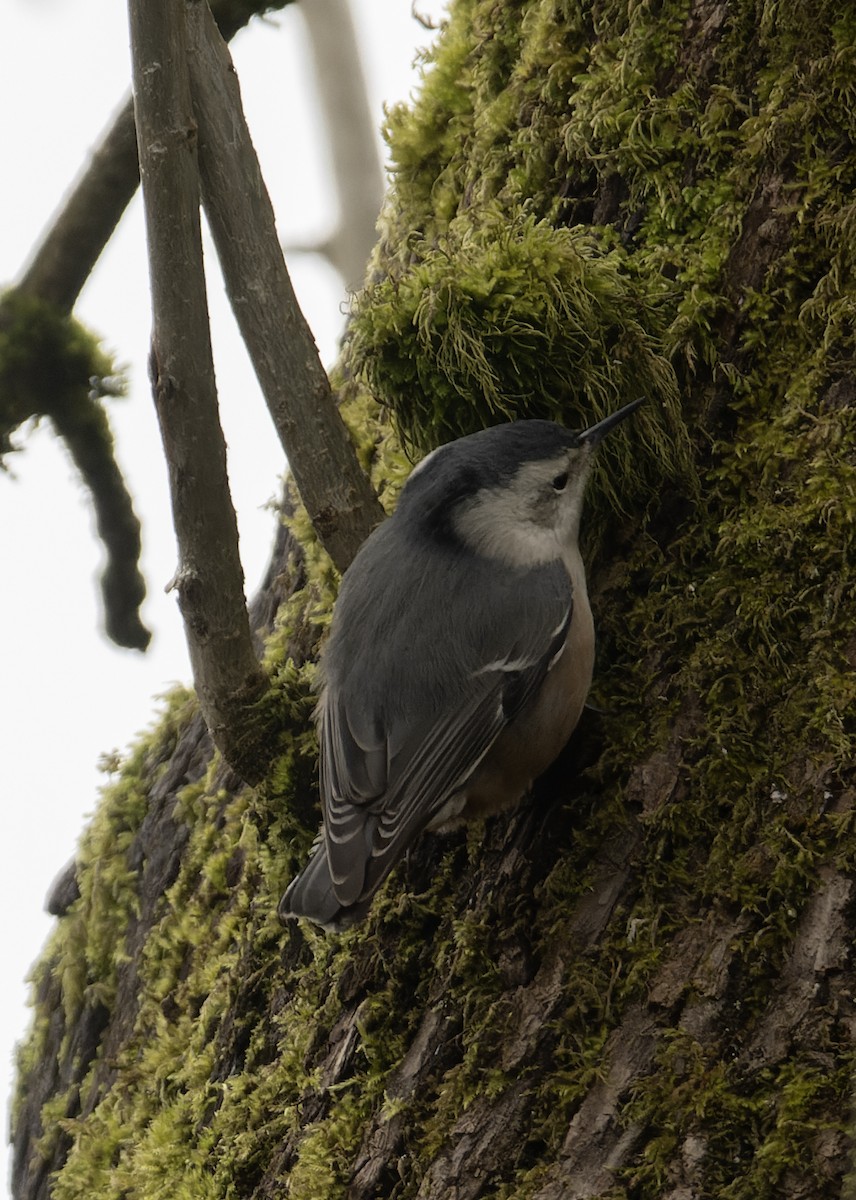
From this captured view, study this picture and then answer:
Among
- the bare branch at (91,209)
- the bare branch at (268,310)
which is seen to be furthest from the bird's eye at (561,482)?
the bare branch at (91,209)

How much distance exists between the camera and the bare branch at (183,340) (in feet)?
6.00

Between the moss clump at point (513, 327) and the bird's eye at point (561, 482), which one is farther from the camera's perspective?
the bird's eye at point (561, 482)

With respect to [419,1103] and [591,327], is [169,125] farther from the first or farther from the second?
[419,1103]

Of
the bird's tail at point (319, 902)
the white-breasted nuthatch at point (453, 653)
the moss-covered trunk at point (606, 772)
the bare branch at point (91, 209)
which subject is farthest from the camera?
the bare branch at point (91, 209)

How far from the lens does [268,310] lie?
7.15 ft

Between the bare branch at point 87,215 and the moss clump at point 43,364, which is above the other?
the bare branch at point 87,215

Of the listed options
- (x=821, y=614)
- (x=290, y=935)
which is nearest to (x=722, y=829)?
(x=821, y=614)

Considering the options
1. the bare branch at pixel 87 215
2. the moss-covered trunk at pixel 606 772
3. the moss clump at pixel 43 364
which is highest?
the bare branch at pixel 87 215

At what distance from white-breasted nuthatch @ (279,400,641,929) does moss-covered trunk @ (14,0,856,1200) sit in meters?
0.08

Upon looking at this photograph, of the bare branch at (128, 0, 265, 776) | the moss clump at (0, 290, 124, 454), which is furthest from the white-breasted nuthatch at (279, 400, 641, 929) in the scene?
the moss clump at (0, 290, 124, 454)

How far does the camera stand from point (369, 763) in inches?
86.7

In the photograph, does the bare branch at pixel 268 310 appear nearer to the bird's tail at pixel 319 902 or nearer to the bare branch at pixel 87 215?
the bare branch at pixel 87 215

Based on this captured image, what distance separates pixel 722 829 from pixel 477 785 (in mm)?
471

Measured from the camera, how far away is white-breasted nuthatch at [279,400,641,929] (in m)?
2.15
